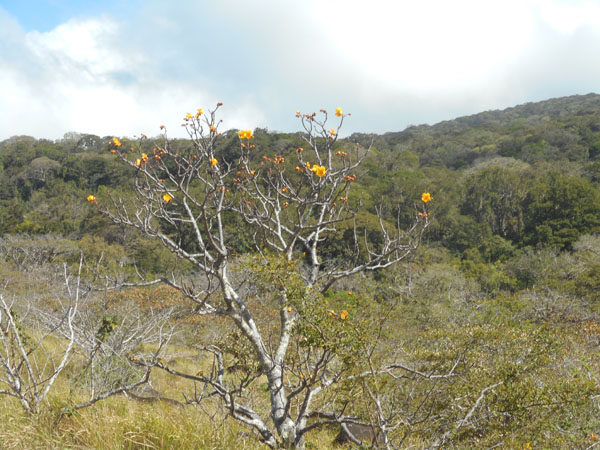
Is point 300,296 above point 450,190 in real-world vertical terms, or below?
above

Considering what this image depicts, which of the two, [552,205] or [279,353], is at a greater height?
[279,353]

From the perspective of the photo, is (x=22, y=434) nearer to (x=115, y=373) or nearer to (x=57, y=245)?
(x=115, y=373)

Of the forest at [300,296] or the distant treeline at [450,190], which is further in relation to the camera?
the distant treeline at [450,190]

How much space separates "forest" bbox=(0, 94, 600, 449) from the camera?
2.71 meters

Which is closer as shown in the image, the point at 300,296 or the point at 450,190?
the point at 300,296

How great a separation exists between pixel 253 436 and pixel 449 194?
33399mm

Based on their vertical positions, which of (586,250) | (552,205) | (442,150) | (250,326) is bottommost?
(586,250)

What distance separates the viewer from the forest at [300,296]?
107 inches

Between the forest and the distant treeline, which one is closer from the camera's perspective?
the forest

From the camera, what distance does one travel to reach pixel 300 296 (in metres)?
3.13

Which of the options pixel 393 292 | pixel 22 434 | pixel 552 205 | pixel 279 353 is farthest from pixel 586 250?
pixel 22 434

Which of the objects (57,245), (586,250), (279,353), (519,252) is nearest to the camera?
(279,353)

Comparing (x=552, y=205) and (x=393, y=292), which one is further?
(x=552, y=205)

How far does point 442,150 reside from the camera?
54094 millimetres
